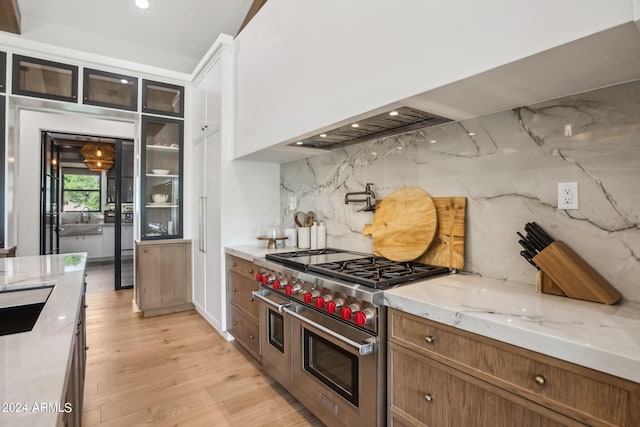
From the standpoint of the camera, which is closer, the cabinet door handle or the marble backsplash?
the cabinet door handle

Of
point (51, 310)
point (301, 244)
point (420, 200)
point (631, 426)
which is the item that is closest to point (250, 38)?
point (301, 244)

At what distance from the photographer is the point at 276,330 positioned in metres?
2.17

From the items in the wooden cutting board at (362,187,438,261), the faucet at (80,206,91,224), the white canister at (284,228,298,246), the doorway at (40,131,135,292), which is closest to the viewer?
the wooden cutting board at (362,187,438,261)

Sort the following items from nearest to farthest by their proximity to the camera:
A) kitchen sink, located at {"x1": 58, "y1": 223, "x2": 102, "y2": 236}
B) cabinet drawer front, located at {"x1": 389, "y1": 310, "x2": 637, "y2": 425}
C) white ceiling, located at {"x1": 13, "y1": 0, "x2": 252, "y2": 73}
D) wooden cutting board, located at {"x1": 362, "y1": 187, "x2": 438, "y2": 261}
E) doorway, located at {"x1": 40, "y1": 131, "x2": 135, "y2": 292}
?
1. cabinet drawer front, located at {"x1": 389, "y1": 310, "x2": 637, "y2": 425}
2. wooden cutting board, located at {"x1": 362, "y1": 187, "x2": 438, "y2": 261}
3. white ceiling, located at {"x1": 13, "y1": 0, "x2": 252, "y2": 73}
4. doorway, located at {"x1": 40, "y1": 131, "x2": 135, "y2": 292}
5. kitchen sink, located at {"x1": 58, "y1": 223, "x2": 102, "y2": 236}

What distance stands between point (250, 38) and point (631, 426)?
303 cm

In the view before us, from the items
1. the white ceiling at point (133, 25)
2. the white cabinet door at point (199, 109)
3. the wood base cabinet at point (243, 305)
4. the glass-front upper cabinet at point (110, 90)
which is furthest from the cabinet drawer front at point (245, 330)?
the white ceiling at point (133, 25)

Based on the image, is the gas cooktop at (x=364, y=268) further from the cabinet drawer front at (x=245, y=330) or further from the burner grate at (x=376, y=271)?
the cabinet drawer front at (x=245, y=330)

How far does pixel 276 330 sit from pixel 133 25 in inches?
148

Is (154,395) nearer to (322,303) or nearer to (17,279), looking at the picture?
(17,279)

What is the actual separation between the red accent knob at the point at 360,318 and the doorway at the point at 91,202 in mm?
4191

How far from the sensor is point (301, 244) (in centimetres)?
280

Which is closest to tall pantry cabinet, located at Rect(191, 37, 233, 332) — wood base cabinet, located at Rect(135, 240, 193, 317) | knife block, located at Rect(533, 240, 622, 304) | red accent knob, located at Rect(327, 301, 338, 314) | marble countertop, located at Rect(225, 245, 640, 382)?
wood base cabinet, located at Rect(135, 240, 193, 317)

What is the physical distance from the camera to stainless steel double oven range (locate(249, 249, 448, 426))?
1.40m

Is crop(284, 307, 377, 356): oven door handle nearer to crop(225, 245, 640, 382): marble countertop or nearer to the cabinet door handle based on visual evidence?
crop(225, 245, 640, 382): marble countertop
